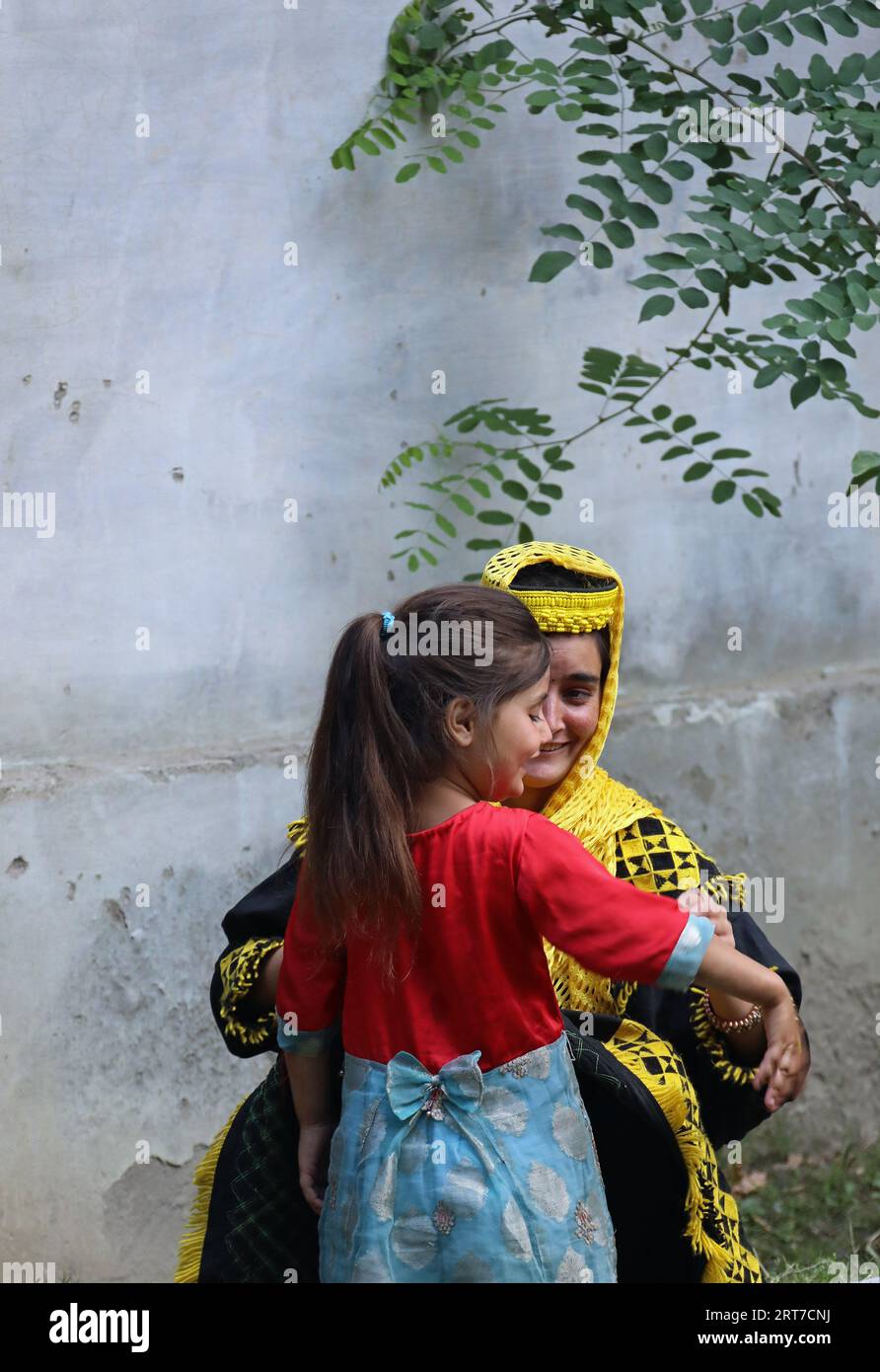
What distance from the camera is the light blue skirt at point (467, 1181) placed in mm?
2066

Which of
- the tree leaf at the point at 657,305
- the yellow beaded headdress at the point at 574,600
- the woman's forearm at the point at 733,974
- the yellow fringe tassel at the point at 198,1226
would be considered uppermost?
the tree leaf at the point at 657,305

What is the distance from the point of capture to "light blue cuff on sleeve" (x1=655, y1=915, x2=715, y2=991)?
6.48 feet

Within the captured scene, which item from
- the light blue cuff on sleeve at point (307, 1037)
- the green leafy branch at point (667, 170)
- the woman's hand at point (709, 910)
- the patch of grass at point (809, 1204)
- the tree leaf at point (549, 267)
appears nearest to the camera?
the woman's hand at point (709, 910)

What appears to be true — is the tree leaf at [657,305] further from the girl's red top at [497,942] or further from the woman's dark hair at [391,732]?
the girl's red top at [497,942]

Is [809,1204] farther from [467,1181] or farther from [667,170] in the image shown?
[667,170]

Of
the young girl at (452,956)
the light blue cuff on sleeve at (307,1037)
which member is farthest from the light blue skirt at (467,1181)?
the light blue cuff on sleeve at (307,1037)

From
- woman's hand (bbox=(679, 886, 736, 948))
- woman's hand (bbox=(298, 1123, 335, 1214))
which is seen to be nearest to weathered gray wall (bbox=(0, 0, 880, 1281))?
woman's hand (bbox=(298, 1123, 335, 1214))

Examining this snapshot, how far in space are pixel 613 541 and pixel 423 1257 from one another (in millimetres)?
2782

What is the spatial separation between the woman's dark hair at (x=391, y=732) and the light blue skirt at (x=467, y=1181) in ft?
0.77

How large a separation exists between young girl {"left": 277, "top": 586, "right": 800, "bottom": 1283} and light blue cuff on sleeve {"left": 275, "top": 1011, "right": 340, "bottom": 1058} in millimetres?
136

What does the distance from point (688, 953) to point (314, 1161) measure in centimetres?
82

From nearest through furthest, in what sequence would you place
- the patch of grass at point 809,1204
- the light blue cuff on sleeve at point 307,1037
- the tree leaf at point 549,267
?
the light blue cuff on sleeve at point 307,1037 → the tree leaf at point 549,267 → the patch of grass at point 809,1204

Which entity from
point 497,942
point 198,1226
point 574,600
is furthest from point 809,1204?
point 497,942
